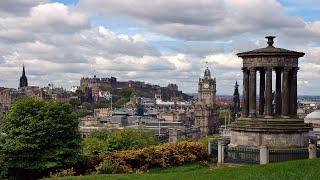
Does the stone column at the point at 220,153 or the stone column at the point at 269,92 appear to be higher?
the stone column at the point at 269,92

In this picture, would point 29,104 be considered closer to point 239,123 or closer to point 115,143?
point 115,143

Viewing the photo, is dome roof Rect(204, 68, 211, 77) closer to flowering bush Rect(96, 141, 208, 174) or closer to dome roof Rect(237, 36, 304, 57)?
dome roof Rect(237, 36, 304, 57)

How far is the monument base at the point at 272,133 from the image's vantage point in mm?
28844

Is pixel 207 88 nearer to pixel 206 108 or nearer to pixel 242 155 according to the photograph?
pixel 206 108

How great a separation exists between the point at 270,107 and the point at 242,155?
11.5ft

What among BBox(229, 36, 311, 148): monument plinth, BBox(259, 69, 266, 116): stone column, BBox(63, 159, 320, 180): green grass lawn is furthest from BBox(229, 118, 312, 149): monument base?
BBox(63, 159, 320, 180): green grass lawn

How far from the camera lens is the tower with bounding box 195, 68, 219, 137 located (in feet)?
565

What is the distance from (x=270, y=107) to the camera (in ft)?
98.0

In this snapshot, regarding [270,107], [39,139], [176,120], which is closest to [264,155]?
[270,107]

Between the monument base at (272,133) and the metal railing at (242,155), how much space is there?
48.1 inches

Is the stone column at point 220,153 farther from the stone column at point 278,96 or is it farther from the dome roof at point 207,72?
the dome roof at point 207,72

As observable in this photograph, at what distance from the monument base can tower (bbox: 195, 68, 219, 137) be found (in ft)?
444

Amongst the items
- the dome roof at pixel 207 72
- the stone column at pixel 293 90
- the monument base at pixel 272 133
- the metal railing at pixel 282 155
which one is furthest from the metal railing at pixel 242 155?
the dome roof at pixel 207 72

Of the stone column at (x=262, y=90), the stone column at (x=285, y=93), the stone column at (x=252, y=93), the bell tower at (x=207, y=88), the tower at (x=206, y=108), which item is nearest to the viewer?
the stone column at (x=285, y=93)
